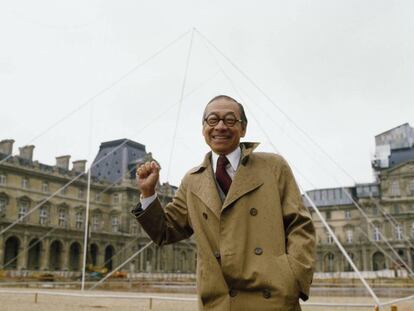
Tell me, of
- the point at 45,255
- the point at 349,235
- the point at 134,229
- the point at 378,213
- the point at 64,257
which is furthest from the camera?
the point at 349,235

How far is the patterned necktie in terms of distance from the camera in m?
2.13


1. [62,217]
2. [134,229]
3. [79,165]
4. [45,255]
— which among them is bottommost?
[45,255]

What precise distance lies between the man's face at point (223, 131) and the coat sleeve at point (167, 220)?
0.92 ft

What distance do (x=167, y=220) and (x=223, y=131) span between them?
0.53 metres

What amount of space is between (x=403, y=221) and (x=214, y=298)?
62.2 meters

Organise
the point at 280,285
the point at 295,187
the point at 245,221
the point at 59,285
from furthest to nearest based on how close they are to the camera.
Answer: the point at 59,285, the point at 295,187, the point at 245,221, the point at 280,285

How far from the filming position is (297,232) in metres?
1.98

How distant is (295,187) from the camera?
2127 millimetres

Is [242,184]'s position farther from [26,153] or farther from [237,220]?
[26,153]

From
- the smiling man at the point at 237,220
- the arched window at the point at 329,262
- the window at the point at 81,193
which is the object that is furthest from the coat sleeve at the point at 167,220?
the arched window at the point at 329,262

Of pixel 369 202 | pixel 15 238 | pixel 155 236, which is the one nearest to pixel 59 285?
pixel 15 238

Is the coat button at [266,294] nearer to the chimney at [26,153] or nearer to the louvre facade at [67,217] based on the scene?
the louvre facade at [67,217]

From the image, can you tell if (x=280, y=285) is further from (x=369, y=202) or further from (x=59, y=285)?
(x=369, y=202)

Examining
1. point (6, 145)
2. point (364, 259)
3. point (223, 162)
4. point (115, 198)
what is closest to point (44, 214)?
point (6, 145)
